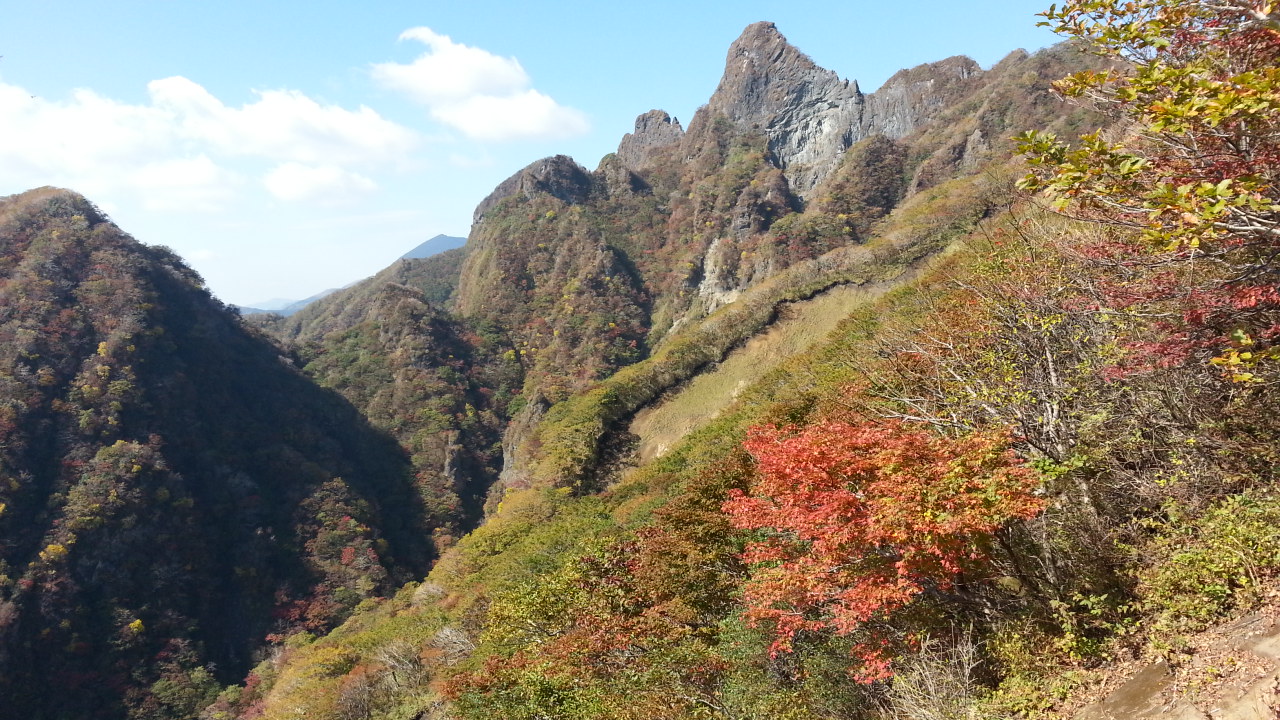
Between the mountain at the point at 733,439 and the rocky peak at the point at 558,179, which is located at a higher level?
the rocky peak at the point at 558,179

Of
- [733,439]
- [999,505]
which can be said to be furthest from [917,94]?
[999,505]

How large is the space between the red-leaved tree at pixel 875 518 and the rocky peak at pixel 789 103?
3795 inches

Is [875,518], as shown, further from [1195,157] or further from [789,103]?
[789,103]

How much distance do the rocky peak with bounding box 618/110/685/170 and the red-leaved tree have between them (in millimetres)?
123571

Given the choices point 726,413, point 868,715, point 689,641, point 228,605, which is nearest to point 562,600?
point 689,641

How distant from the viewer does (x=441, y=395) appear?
252ft

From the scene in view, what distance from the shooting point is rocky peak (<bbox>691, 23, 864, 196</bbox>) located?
4048 inches

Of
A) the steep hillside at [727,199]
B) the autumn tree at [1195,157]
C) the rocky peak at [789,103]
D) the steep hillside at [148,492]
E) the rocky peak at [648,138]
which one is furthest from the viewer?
the rocky peak at [648,138]

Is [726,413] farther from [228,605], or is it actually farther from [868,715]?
[228,605]

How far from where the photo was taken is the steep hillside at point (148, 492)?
4662 centimetres

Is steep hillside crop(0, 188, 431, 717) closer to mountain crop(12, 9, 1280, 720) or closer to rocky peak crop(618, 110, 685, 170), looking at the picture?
mountain crop(12, 9, 1280, 720)

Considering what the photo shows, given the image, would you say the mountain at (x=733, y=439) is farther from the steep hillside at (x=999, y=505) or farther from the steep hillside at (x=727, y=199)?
the steep hillside at (x=727, y=199)

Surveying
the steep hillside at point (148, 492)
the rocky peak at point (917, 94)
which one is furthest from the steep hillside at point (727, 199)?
the steep hillside at point (148, 492)

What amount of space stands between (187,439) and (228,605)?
59.3ft
